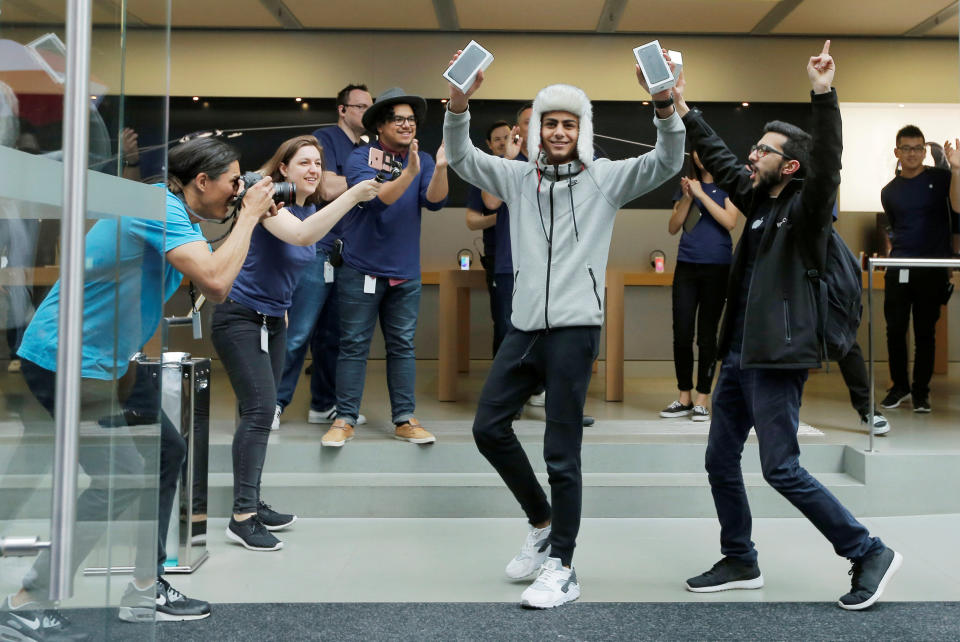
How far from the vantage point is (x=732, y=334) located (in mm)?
2809

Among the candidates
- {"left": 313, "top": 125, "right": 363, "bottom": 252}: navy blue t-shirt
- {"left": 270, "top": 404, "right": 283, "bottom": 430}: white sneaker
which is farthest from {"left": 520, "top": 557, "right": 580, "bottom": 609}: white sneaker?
{"left": 313, "top": 125, "right": 363, "bottom": 252}: navy blue t-shirt

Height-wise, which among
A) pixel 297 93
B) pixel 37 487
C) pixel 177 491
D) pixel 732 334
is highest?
pixel 297 93

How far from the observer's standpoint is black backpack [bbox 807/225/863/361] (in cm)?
268

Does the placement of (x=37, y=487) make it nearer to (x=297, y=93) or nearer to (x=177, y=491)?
(x=177, y=491)

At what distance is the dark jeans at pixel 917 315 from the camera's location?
4797 mm

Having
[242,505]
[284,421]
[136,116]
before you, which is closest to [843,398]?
[284,421]

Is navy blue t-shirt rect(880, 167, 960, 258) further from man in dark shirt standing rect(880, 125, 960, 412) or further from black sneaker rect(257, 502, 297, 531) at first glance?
black sneaker rect(257, 502, 297, 531)

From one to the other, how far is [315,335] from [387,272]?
822 mm

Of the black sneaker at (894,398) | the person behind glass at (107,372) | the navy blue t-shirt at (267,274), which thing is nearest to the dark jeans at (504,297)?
the navy blue t-shirt at (267,274)

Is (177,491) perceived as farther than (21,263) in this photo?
Yes

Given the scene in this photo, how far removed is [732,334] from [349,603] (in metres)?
1.30

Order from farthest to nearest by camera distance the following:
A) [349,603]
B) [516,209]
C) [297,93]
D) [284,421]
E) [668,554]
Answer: [297,93]
[284,421]
[668,554]
[516,209]
[349,603]

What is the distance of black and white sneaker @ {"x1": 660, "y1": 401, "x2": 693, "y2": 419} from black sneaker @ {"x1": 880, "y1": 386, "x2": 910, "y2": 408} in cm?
107

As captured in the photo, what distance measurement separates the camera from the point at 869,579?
261 cm
